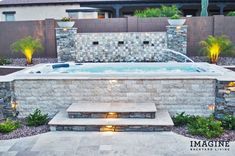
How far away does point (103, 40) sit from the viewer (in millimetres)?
13914

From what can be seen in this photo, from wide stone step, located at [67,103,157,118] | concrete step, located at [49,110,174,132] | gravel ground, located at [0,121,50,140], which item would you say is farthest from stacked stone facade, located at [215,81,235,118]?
gravel ground, located at [0,121,50,140]

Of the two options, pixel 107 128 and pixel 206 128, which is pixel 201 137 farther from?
pixel 107 128

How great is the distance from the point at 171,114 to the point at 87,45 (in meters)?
7.31

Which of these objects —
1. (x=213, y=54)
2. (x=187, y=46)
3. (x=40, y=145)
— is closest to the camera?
(x=40, y=145)

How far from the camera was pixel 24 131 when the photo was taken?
22.3 ft

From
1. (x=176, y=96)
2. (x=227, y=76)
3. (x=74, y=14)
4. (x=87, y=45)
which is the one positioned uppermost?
(x=74, y=14)

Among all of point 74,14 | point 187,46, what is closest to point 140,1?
point 74,14

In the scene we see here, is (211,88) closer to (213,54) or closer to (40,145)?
(40,145)

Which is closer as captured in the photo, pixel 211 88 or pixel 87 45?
pixel 211 88

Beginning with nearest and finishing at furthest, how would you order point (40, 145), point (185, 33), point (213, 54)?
point (40, 145), point (213, 54), point (185, 33)

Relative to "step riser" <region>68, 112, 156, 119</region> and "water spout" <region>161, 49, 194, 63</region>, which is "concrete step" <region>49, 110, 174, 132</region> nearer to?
"step riser" <region>68, 112, 156, 119</region>

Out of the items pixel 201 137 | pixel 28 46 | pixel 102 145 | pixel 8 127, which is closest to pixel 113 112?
pixel 102 145

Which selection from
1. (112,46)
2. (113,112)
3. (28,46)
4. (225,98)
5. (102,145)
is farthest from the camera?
(112,46)

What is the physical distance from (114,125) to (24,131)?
2.07 m
